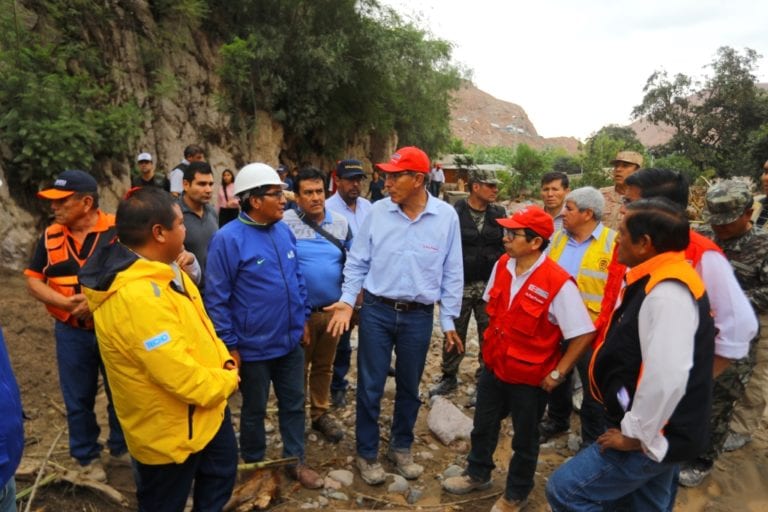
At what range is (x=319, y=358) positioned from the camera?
13.8ft

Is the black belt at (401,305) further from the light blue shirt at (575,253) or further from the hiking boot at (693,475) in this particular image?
the hiking boot at (693,475)

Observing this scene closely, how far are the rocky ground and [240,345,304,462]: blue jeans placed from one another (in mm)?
340

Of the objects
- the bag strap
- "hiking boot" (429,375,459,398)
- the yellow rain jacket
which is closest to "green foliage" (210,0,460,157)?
the bag strap

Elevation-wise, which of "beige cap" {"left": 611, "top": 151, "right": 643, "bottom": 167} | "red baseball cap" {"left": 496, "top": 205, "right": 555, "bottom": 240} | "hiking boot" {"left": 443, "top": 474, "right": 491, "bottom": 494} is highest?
"beige cap" {"left": 611, "top": 151, "right": 643, "bottom": 167}

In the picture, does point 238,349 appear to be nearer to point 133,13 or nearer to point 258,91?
point 133,13

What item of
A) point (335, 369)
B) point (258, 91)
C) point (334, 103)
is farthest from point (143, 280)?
point (334, 103)

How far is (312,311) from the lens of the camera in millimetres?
4039

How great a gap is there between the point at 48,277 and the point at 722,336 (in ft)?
12.5

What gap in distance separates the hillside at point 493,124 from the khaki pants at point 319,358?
274ft

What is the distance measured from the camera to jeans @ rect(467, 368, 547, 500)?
3062 millimetres

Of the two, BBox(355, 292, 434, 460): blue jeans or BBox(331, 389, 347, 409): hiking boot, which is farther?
BBox(331, 389, 347, 409): hiking boot

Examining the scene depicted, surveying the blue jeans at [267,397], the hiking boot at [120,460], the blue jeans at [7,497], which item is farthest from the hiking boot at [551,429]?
the blue jeans at [7,497]

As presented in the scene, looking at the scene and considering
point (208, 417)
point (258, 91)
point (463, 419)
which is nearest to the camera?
point (208, 417)

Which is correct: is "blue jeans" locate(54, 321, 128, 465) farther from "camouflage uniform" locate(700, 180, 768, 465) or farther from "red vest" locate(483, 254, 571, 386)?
"camouflage uniform" locate(700, 180, 768, 465)
